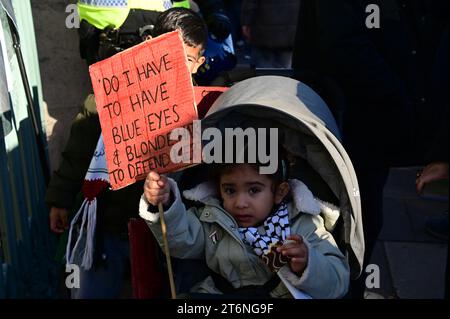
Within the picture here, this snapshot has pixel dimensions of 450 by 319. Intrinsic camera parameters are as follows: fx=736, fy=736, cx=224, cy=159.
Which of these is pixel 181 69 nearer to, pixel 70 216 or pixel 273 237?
pixel 273 237

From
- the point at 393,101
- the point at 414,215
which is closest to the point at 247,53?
the point at 414,215

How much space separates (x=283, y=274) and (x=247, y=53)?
6.31m

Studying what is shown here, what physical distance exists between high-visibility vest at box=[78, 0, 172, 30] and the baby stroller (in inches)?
37.5

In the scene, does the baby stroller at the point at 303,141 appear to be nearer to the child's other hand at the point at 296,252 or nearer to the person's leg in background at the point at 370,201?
the child's other hand at the point at 296,252

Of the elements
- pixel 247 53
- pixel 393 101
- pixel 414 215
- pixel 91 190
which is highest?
pixel 247 53

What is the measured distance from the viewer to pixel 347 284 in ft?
8.83

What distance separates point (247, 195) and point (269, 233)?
168 millimetres

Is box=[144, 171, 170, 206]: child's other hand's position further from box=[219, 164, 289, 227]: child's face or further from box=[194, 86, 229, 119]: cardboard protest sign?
box=[194, 86, 229, 119]: cardboard protest sign

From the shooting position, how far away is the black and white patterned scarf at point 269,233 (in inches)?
109

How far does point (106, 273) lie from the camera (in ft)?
11.1

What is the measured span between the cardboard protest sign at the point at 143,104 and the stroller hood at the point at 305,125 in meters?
0.23

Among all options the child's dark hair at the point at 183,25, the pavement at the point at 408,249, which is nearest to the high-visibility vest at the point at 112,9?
the child's dark hair at the point at 183,25

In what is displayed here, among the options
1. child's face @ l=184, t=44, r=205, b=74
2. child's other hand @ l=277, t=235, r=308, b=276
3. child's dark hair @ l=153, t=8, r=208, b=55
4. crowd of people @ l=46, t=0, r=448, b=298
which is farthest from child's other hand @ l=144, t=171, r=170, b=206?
child's dark hair @ l=153, t=8, r=208, b=55
